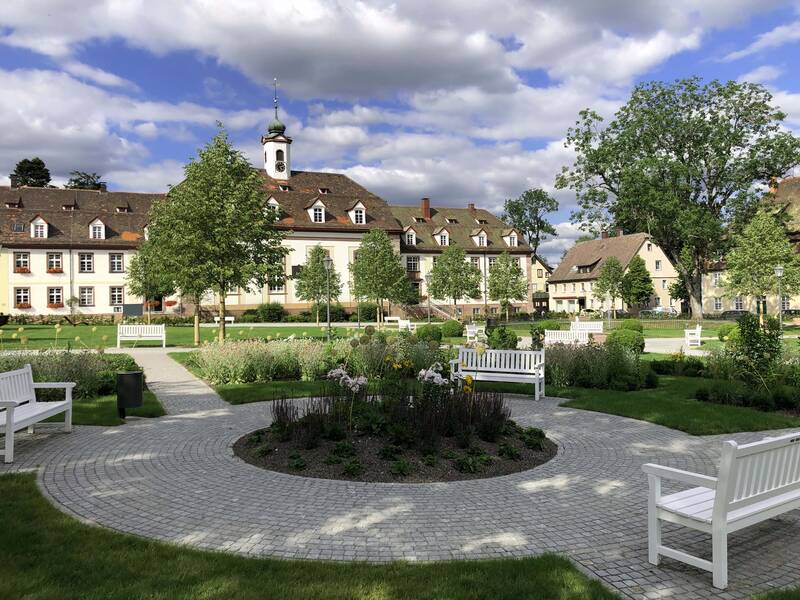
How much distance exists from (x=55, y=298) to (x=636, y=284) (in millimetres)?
49435

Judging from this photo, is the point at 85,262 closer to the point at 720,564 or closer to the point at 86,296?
the point at 86,296

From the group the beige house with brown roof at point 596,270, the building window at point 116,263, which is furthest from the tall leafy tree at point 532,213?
the building window at point 116,263

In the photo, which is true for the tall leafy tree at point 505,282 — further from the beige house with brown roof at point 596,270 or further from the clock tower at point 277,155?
the clock tower at point 277,155

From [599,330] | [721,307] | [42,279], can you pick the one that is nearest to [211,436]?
[599,330]

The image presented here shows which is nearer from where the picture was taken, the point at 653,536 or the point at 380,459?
the point at 653,536

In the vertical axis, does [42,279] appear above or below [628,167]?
below

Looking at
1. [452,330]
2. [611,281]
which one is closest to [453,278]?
[611,281]

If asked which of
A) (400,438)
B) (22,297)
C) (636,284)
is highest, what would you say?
(636,284)

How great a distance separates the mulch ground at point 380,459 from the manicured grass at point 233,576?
2.11m

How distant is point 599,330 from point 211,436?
59.4ft

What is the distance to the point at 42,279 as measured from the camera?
147 ft

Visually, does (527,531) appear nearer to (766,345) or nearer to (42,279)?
(766,345)

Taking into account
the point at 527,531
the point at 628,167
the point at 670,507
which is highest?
the point at 628,167

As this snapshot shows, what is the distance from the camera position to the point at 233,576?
3.85m
